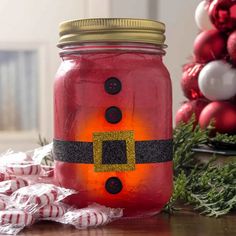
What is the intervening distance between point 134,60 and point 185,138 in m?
0.25

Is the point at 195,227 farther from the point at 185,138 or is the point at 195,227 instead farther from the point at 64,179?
the point at 185,138

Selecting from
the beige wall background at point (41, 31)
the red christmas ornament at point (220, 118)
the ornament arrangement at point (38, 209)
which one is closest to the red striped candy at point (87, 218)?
the ornament arrangement at point (38, 209)

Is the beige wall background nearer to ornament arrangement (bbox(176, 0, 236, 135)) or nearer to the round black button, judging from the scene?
ornament arrangement (bbox(176, 0, 236, 135))

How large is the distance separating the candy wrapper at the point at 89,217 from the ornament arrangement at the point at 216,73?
40 centimetres

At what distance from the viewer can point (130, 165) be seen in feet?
1.88

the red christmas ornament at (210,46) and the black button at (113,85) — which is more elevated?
the red christmas ornament at (210,46)

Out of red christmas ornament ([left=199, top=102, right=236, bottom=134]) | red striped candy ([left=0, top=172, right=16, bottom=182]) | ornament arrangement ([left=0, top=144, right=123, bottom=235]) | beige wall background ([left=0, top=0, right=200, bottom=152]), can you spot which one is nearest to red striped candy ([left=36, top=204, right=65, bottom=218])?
ornament arrangement ([left=0, top=144, right=123, bottom=235])

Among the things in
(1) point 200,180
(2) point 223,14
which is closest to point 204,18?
(2) point 223,14

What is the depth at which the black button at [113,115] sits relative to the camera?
1.87ft

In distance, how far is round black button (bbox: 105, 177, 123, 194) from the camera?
0.58 meters

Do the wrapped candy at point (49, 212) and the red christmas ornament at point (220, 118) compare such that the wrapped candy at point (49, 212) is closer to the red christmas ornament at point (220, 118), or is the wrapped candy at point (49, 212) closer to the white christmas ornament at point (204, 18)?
the red christmas ornament at point (220, 118)

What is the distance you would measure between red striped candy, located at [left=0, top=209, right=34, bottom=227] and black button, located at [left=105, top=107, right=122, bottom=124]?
11 cm

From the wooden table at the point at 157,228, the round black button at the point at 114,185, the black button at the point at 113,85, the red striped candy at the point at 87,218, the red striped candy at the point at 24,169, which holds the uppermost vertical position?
the black button at the point at 113,85

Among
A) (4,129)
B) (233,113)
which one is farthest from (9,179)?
(4,129)
